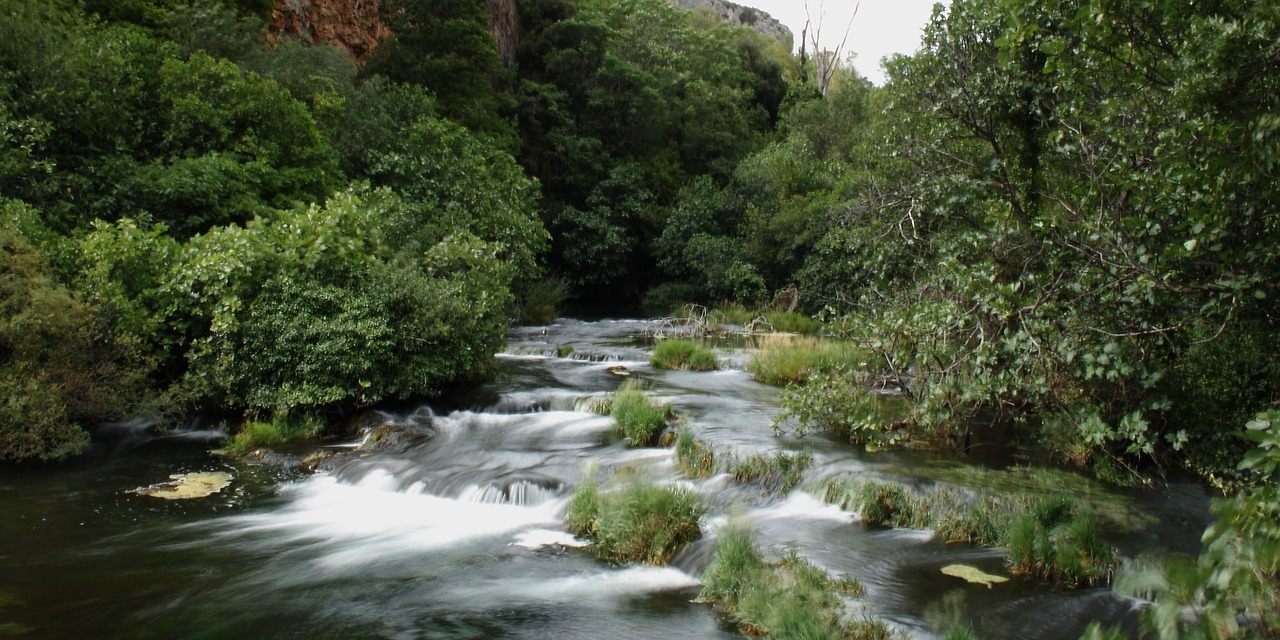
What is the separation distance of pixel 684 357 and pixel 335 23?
64.5 ft

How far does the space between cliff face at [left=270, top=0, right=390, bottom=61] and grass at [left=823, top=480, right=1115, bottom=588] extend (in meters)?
23.7

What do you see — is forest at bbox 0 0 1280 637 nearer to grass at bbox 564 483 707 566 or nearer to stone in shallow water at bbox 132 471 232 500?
stone in shallow water at bbox 132 471 232 500

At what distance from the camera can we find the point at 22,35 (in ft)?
50.9

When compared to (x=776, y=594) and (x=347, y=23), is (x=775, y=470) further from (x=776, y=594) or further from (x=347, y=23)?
(x=347, y=23)

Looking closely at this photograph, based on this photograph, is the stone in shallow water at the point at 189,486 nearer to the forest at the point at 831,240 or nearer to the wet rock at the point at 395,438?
the forest at the point at 831,240

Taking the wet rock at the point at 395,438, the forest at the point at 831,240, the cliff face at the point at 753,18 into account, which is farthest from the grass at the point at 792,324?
the cliff face at the point at 753,18

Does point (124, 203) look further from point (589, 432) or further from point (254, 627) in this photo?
point (254, 627)

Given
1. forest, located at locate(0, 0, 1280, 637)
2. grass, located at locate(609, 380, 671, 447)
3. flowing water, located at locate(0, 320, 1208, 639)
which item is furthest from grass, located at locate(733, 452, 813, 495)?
grass, located at locate(609, 380, 671, 447)

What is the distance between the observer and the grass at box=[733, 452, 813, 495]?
10.0m

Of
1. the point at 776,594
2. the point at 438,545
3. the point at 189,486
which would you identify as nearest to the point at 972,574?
the point at 776,594

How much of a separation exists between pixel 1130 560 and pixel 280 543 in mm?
8486

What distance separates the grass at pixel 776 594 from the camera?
634 cm

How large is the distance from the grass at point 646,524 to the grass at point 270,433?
21.2ft

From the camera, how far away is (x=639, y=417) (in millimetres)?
12430
